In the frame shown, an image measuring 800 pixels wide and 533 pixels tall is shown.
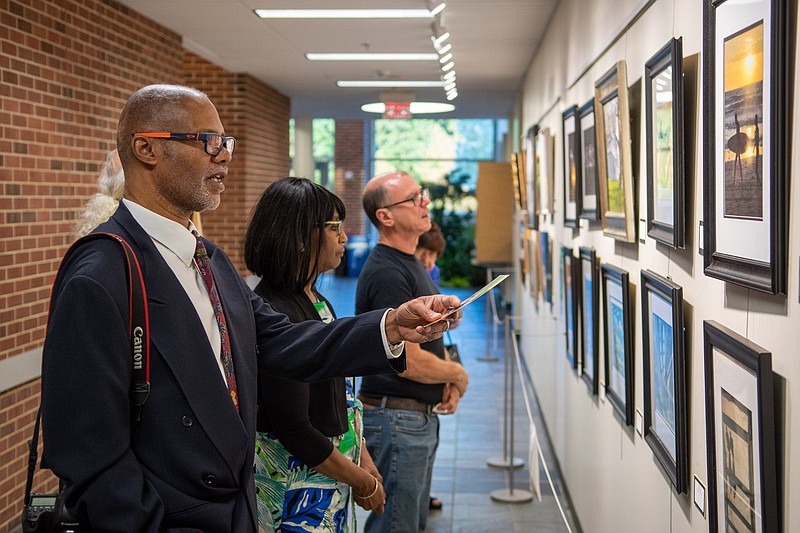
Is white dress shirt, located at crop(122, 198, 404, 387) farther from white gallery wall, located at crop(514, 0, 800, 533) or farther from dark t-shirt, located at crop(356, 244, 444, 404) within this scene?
dark t-shirt, located at crop(356, 244, 444, 404)

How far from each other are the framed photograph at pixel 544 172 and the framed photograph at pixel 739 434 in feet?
15.8

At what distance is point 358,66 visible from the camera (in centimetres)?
1045

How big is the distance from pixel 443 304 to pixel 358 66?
8.72 metres

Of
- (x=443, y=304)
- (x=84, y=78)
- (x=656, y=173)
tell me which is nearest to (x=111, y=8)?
(x=84, y=78)

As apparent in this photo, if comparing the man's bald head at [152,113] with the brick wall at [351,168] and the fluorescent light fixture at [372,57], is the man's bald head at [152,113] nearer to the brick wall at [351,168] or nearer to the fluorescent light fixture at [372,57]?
the fluorescent light fixture at [372,57]

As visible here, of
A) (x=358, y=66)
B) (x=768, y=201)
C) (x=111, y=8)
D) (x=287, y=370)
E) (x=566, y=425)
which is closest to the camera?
(x=768, y=201)

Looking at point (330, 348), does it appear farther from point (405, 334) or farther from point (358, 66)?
point (358, 66)

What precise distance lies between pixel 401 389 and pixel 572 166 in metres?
1.94

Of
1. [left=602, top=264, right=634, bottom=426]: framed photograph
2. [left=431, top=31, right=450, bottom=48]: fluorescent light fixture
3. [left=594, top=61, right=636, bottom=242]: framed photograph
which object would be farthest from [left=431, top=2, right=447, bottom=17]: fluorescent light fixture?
[left=602, top=264, right=634, bottom=426]: framed photograph

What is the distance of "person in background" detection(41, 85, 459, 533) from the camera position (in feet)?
5.55

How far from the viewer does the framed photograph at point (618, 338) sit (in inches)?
131

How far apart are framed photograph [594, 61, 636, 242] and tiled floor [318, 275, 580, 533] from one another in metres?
1.12

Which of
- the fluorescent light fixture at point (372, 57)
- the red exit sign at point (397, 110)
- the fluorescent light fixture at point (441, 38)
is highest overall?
the fluorescent light fixture at point (372, 57)

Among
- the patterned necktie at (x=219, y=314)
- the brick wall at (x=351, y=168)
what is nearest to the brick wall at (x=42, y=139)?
the patterned necktie at (x=219, y=314)
